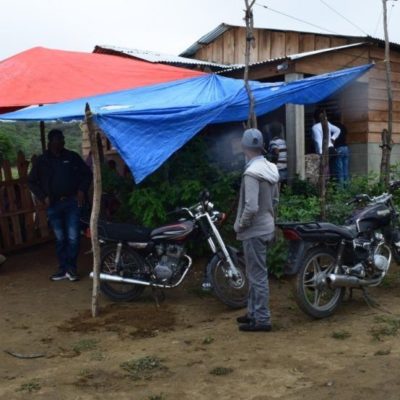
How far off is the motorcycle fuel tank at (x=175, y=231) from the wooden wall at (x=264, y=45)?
22.3ft

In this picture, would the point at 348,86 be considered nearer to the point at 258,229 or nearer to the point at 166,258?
the point at 166,258

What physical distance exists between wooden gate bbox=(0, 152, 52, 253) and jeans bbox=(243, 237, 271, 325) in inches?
201

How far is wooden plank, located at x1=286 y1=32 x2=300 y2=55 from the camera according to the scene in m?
11.4

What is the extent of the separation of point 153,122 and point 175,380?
2746 mm

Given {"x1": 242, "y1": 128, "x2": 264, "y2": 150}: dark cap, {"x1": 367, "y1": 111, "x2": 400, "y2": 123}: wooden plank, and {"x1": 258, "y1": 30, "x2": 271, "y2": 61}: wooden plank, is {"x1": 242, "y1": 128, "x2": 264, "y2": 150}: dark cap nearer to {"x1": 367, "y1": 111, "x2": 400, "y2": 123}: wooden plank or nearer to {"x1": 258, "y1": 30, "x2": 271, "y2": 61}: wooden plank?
{"x1": 367, "y1": 111, "x2": 400, "y2": 123}: wooden plank

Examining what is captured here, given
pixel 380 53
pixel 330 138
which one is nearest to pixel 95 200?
pixel 330 138

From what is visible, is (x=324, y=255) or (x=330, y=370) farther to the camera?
(x=324, y=255)

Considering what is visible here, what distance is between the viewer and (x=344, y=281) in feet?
16.4

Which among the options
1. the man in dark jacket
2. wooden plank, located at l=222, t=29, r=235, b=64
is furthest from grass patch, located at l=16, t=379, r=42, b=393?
wooden plank, located at l=222, t=29, r=235, b=64

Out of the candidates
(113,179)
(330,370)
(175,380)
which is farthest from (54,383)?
(113,179)

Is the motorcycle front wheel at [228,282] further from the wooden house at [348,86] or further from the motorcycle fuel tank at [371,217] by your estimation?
the wooden house at [348,86]

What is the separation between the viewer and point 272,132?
380 inches

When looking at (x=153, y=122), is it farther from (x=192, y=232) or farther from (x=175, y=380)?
(x=175, y=380)

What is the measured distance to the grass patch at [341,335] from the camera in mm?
4445
